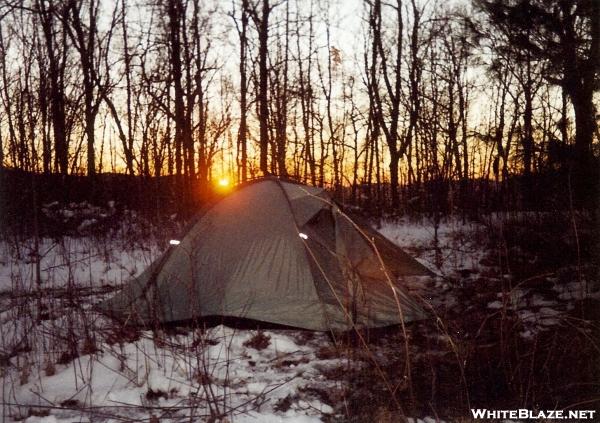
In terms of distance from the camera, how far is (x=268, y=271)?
15.6 feet

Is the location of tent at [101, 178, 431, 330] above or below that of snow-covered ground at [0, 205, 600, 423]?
above

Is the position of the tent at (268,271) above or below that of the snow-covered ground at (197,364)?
above

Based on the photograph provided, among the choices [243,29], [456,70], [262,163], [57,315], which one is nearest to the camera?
[57,315]

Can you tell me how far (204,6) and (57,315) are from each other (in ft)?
46.3

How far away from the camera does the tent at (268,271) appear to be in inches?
179

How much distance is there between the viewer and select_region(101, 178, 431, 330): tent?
14.9ft

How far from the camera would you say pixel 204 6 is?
1619 centimetres

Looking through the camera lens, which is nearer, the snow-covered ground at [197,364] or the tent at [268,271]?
the snow-covered ground at [197,364]

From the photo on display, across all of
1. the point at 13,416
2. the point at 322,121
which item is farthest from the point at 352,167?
the point at 13,416

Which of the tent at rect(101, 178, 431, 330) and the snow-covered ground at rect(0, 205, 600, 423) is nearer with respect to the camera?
the snow-covered ground at rect(0, 205, 600, 423)

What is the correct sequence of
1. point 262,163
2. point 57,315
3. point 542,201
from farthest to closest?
point 262,163 → point 542,201 → point 57,315

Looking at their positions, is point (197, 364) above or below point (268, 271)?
below

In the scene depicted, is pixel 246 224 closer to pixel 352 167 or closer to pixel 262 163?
pixel 262 163

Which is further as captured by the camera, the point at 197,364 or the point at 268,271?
the point at 268,271
